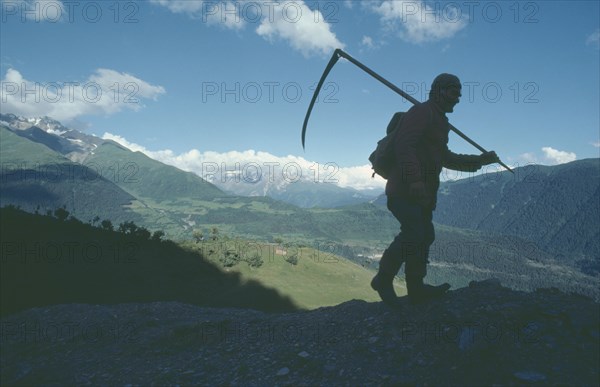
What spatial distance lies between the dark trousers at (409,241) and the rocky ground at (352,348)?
85 cm

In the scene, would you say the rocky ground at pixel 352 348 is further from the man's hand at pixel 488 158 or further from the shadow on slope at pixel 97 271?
the shadow on slope at pixel 97 271

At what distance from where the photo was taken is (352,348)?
6152mm

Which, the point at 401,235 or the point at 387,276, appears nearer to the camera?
the point at 401,235

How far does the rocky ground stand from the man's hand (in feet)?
8.58

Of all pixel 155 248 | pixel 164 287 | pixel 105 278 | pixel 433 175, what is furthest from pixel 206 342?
pixel 155 248

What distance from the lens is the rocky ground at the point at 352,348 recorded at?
4.84 m

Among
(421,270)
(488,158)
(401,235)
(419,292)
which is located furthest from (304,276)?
(401,235)

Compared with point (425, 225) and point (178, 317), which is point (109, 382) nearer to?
point (178, 317)

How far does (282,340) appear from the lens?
23.9 ft

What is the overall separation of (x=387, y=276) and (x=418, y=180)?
199 cm

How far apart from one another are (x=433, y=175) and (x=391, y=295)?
8.24 ft

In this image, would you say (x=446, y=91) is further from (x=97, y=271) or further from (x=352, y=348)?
(x=97, y=271)

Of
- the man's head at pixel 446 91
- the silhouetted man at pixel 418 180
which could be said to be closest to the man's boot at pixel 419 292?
the silhouetted man at pixel 418 180

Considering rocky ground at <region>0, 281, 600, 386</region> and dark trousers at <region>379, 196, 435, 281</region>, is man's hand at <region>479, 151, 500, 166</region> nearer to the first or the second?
dark trousers at <region>379, 196, 435, 281</region>
